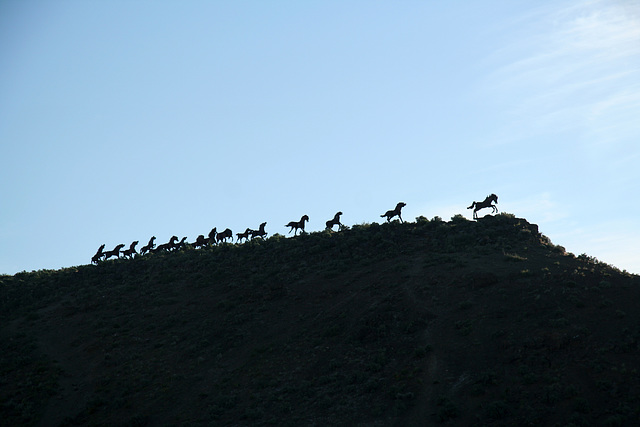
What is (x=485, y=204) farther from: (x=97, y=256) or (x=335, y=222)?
(x=97, y=256)

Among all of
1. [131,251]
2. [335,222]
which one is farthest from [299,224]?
[131,251]

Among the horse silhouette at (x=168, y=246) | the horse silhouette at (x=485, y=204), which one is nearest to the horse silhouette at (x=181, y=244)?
the horse silhouette at (x=168, y=246)

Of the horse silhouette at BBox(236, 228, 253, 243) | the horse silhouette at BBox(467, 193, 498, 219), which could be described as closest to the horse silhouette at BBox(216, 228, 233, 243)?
the horse silhouette at BBox(236, 228, 253, 243)

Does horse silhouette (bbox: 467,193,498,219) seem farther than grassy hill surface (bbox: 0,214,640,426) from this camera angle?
Yes

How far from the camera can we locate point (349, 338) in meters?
30.3

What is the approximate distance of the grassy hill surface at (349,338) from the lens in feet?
76.3

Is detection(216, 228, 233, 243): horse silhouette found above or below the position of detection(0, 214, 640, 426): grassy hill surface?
above

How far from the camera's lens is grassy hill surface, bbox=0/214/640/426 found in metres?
23.2

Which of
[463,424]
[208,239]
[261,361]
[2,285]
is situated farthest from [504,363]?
[2,285]

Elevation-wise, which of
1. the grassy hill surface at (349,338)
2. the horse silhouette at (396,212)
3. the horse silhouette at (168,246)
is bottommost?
the grassy hill surface at (349,338)

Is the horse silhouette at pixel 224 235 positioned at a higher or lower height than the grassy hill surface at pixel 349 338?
higher

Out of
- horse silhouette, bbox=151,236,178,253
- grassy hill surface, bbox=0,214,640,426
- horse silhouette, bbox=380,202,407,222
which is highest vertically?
horse silhouette, bbox=151,236,178,253

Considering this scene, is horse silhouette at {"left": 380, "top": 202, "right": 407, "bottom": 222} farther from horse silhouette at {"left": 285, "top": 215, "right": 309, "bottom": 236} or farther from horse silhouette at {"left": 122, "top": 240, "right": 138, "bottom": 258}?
horse silhouette at {"left": 122, "top": 240, "right": 138, "bottom": 258}

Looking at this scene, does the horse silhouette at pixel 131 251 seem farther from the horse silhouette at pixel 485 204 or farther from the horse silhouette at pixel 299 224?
the horse silhouette at pixel 485 204
